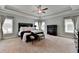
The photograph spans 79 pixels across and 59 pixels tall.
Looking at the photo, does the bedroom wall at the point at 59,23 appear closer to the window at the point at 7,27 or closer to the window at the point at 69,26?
the window at the point at 69,26

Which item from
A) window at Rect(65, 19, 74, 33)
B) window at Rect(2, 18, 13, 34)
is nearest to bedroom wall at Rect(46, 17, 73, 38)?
window at Rect(65, 19, 74, 33)

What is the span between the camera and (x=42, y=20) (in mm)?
2135

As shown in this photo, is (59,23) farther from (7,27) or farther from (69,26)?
(7,27)

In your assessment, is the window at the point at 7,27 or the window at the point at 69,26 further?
the window at the point at 7,27

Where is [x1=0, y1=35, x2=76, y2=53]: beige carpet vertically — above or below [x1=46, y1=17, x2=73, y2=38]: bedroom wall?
below

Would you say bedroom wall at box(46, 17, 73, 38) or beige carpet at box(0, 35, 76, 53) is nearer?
beige carpet at box(0, 35, 76, 53)

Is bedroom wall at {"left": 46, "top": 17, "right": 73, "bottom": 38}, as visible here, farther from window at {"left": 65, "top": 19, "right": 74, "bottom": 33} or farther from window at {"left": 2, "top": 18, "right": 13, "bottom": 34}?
window at {"left": 2, "top": 18, "right": 13, "bottom": 34}

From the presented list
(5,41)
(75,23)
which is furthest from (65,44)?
(5,41)

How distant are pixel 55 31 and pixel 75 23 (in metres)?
0.81

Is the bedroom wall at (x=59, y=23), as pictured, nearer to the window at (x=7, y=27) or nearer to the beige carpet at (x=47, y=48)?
the beige carpet at (x=47, y=48)

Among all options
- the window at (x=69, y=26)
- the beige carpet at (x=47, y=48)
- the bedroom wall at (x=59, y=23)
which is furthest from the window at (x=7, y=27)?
the window at (x=69, y=26)

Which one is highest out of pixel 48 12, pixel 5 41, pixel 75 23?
pixel 48 12

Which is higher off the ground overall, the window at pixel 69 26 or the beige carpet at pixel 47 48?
the window at pixel 69 26

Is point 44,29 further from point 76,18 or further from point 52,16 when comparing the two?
point 76,18
